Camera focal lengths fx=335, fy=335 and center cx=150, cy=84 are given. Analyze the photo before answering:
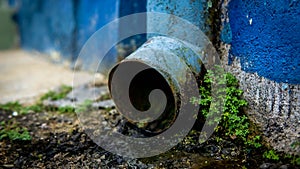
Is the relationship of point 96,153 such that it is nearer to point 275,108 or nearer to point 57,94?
point 275,108

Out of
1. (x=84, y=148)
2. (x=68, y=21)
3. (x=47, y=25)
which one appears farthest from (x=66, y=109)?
(x=47, y=25)

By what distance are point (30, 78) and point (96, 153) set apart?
3.16 meters

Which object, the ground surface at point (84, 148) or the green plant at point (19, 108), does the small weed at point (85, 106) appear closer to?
the ground surface at point (84, 148)

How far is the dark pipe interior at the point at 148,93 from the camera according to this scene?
284 centimetres

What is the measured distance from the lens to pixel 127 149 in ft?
8.24

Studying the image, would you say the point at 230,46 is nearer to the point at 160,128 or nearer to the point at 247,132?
the point at 247,132

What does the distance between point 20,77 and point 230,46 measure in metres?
3.87

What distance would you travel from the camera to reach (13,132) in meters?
2.86

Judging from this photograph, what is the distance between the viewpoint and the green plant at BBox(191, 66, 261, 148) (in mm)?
2438

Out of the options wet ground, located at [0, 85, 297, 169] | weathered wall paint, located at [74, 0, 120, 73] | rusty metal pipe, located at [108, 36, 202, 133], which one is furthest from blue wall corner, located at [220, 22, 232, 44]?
weathered wall paint, located at [74, 0, 120, 73]

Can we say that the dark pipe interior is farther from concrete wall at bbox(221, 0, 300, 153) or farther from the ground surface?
concrete wall at bbox(221, 0, 300, 153)

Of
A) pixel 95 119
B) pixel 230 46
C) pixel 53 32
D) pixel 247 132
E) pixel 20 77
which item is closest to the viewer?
pixel 247 132

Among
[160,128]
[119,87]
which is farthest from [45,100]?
[160,128]

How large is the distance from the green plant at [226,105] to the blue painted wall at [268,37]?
0.19m
